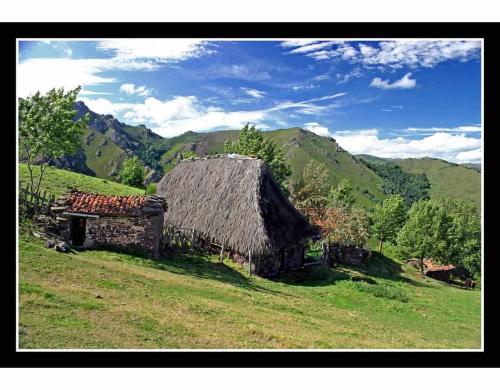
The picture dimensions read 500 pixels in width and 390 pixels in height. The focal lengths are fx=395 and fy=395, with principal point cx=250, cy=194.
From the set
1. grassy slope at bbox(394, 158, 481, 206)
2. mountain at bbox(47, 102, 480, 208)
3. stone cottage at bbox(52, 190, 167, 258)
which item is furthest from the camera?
mountain at bbox(47, 102, 480, 208)

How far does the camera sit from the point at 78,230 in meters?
16.4

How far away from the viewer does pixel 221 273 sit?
17078 mm

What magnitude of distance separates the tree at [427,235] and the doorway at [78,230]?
94.8 ft

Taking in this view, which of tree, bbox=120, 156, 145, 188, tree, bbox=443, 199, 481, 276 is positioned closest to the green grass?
tree, bbox=443, 199, 481, 276

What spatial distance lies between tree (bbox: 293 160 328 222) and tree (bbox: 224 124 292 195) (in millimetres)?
5138

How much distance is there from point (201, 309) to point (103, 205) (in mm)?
7936

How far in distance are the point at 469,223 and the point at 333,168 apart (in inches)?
4377

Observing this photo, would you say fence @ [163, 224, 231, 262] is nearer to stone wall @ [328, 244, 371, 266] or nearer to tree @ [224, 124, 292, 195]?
stone wall @ [328, 244, 371, 266]

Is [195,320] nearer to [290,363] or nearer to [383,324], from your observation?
[290,363]

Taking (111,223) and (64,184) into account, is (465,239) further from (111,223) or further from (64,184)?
(64,184)

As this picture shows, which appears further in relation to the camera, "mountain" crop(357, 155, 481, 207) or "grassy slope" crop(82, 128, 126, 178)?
"grassy slope" crop(82, 128, 126, 178)

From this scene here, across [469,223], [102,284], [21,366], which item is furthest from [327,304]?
[469,223]

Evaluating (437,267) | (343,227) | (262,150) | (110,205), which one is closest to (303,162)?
(437,267)

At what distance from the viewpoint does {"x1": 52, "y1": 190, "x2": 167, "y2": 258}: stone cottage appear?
1605 cm
